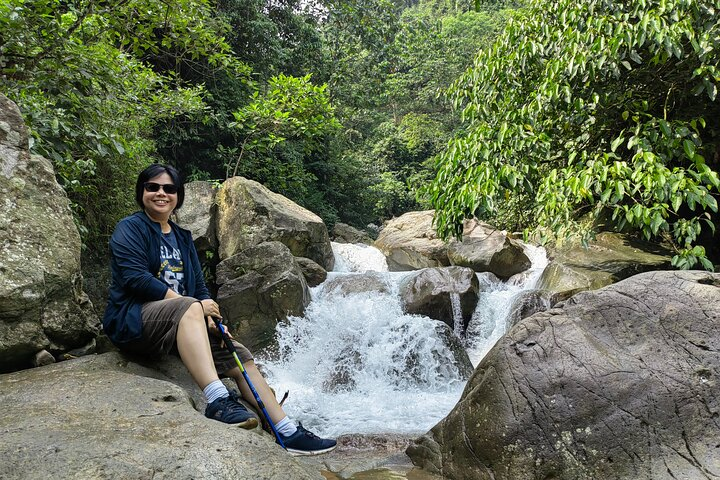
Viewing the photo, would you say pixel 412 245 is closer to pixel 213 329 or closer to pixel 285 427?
pixel 213 329

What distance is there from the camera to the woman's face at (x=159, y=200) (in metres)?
3.15

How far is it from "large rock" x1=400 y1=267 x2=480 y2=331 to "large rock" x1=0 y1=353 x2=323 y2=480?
5.82 m

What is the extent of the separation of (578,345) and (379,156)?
62.2 feet

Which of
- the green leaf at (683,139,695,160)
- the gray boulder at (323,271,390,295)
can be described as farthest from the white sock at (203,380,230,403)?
the gray boulder at (323,271,390,295)

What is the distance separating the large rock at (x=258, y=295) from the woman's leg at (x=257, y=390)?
14.2 feet

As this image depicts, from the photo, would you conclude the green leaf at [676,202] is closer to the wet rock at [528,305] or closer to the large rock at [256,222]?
the wet rock at [528,305]

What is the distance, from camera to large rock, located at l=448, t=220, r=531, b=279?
10023mm

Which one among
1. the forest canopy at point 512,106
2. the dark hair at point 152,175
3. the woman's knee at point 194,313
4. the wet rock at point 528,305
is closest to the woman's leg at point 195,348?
the woman's knee at point 194,313

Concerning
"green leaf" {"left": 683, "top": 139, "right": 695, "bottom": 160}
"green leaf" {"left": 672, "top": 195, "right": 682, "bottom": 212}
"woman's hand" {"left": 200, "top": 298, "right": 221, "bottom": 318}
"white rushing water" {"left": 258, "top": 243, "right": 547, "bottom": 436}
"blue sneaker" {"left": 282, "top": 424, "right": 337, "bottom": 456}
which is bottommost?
"white rushing water" {"left": 258, "top": 243, "right": 547, "bottom": 436}

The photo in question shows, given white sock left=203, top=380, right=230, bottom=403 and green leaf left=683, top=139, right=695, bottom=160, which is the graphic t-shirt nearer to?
white sock left=203, top=380, right=230, bottom=403

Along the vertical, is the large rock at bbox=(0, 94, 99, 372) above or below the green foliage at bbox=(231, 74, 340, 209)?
below

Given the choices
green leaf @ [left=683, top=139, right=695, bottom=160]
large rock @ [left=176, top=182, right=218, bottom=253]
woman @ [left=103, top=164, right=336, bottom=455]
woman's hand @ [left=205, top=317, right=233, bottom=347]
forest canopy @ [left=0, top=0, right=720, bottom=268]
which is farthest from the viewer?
large rock @ [left=176, top=182, right=218, bottom=253]

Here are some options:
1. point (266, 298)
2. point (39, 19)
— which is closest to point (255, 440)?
point (39, 19)

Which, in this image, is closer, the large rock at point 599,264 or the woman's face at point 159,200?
the woman's face at point 159,200
